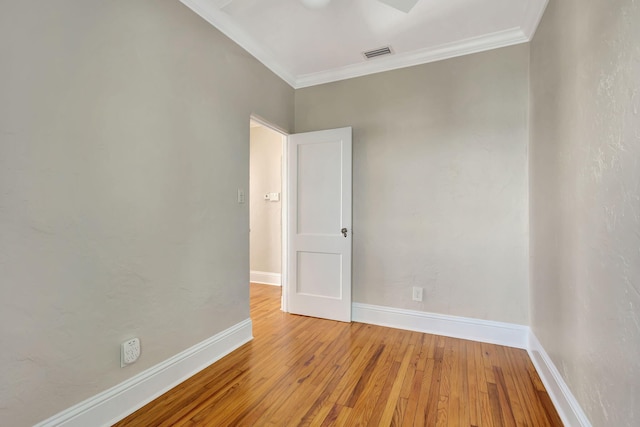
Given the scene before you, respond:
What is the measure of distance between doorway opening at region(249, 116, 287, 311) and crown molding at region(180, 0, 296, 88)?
5.57 ft

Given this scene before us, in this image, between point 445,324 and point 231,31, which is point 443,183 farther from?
point 231,31

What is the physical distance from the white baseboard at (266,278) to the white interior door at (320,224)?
4.48 feet

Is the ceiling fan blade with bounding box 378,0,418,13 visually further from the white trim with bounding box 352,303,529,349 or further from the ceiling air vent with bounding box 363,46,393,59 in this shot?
the white trim with bounding box 352,303,529,349

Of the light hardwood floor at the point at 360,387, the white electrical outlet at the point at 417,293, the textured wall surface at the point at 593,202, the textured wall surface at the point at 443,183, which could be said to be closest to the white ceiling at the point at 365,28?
the textured wall surface at the point at 443,183

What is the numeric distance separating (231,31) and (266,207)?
278cm

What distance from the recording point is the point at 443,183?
9.08 feet

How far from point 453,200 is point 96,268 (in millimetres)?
2708

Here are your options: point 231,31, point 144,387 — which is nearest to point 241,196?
point 231,31

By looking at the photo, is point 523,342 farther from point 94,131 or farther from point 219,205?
point 94,131

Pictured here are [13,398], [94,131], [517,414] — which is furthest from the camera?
[517,414]

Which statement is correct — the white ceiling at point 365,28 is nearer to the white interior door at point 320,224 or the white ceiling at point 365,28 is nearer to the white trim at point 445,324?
the white interior door at point 320,224

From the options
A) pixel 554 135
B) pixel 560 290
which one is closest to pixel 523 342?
pixel 560 290

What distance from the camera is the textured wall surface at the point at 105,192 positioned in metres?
1.26

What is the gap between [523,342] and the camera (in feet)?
8.13
